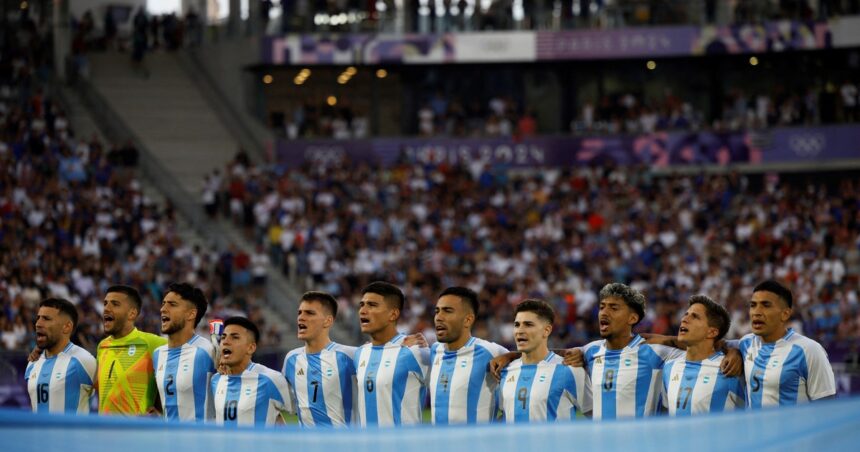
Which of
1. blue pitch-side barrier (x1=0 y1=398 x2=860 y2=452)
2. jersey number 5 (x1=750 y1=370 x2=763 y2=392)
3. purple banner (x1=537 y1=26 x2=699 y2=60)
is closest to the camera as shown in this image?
A: blue pitch-side barrier (x1=0 y1=398 x2=860 y2=452)

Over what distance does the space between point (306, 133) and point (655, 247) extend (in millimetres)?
11001

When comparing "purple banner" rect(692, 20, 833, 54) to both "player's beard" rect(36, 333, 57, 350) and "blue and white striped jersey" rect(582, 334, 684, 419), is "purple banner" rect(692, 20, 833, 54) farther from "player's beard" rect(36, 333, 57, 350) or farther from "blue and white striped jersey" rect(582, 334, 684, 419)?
"blue and white striped jersey" rect(582, 334, 684, 419)

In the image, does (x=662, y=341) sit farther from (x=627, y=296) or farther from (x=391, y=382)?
(x=391, y=382)

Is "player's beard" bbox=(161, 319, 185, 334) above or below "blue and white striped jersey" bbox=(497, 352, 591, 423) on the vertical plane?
above

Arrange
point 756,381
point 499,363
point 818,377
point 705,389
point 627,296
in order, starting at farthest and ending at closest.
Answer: point 499,363
point 627,296
point 705,389
point 756,381
point 818,377

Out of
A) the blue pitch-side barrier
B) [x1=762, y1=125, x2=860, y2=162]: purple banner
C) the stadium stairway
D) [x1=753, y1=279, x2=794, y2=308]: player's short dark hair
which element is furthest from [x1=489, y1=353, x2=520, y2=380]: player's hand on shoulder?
[x1=762, y1=125, x2=860, y2=162]: purple banner

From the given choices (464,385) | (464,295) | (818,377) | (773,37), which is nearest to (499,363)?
(464,385)

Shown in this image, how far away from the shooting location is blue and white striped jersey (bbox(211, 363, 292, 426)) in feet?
37.4

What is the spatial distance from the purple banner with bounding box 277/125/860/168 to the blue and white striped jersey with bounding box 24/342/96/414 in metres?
25.7

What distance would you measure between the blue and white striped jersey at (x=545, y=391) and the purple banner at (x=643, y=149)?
89.6 feet

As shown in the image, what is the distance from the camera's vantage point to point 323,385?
11461mm

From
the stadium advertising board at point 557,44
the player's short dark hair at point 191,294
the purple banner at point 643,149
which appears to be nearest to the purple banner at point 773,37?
the stadium advertising board at point 557,44

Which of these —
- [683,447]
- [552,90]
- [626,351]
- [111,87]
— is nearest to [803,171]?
[552,90]

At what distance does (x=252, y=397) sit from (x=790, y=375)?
394 centimetres
